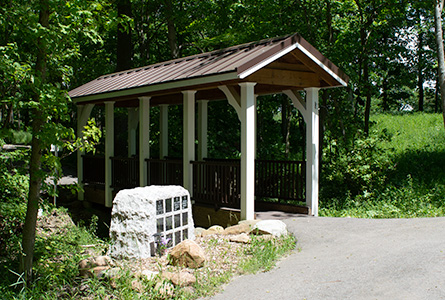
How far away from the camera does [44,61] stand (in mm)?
5375

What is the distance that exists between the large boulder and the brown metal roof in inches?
120

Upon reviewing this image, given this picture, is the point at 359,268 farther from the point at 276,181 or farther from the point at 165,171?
the point at 165,171

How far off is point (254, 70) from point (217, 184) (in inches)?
103

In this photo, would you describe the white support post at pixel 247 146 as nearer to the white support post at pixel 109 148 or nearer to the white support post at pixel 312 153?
the white support post at pixel 312 153

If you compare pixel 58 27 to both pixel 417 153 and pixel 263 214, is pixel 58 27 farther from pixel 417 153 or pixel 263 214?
pixel 417 153

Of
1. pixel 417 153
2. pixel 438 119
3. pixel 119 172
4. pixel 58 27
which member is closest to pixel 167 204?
pixel 58 27

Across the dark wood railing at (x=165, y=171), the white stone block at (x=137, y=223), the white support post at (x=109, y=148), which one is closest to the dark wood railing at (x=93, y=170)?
the white support post at (x=109, y=148)

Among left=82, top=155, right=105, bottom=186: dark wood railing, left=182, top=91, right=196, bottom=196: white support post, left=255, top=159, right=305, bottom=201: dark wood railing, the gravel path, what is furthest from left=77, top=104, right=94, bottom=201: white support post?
the gravel path

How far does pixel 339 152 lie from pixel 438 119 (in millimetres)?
15204

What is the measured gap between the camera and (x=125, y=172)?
1194cm

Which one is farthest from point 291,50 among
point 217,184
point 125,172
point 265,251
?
point 125,172

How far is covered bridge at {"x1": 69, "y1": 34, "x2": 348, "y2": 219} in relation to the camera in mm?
8062

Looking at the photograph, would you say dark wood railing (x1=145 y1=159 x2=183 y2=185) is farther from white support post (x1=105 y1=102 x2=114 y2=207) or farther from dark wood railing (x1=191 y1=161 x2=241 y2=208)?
white support post (x1=105 y1=102 x2=114 y2=207)

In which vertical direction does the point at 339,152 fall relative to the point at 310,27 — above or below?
below
